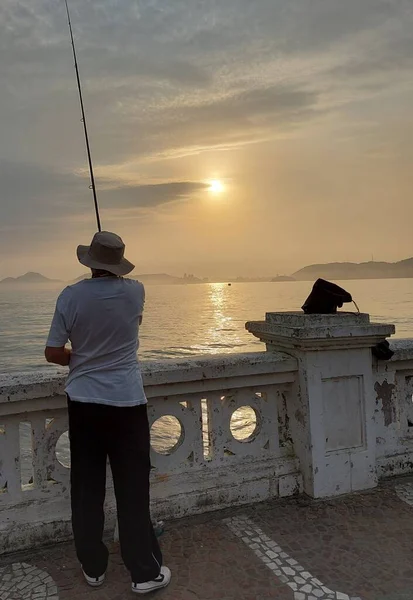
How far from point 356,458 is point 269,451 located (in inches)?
27.0

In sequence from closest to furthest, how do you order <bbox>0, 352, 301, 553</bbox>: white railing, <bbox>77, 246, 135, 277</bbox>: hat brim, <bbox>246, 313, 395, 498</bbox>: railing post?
<bbox>77, 246, 135, 277</bbox>: hat brim < <bbox>0, 352, 301, 553</bbox>: white railing < <bbox>246, 313, 395, 498</bbox>: railing post

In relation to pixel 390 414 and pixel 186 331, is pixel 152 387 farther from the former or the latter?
pixel 186 331

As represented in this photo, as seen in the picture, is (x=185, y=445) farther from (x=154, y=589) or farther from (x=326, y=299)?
(x=326, y=299)

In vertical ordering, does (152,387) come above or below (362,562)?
above

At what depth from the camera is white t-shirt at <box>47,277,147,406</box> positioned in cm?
283

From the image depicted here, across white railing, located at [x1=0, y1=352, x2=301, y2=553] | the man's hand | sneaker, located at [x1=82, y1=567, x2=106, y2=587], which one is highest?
the man's hand

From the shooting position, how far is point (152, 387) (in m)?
3.71

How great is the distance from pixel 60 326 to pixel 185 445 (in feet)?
5.05

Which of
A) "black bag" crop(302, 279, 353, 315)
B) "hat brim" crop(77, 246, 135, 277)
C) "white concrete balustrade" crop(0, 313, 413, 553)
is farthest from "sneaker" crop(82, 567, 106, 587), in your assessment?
"black bag" crop(302, 279, 353, 315)

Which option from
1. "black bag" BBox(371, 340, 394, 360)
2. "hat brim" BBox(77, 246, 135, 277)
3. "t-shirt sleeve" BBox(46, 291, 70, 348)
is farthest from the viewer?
"black bag" BBox(371, 340, 394, 360)

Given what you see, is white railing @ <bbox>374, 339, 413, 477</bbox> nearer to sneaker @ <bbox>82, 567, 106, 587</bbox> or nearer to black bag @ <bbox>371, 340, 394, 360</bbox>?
black bag @ <bbox>371, 340, 394, 360</bbox>

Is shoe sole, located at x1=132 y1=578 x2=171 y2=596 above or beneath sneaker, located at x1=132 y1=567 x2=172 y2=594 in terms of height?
beneath

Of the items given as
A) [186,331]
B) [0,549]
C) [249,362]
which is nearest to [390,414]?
[249,362]

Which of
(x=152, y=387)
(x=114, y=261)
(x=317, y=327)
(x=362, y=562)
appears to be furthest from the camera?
(x=317, y=327)
